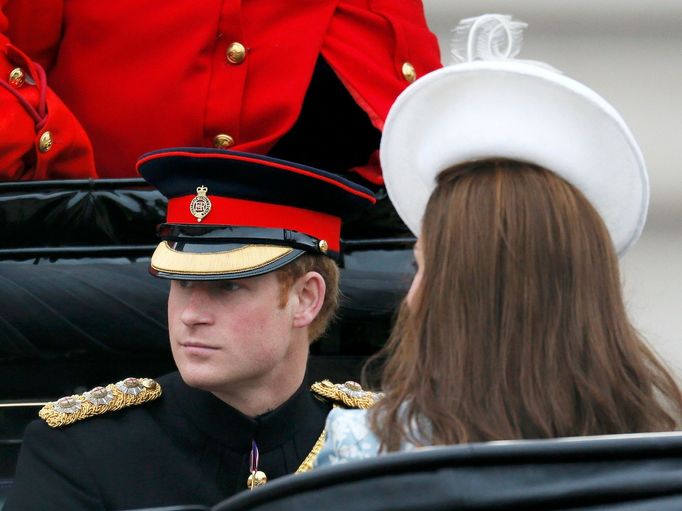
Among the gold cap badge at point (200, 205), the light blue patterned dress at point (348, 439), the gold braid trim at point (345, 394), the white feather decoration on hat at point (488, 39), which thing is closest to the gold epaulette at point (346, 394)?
the gold braid trim at point (345, 394)

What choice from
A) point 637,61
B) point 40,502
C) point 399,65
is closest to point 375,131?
point 399,65

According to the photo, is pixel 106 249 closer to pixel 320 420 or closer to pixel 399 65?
pixel 320 420

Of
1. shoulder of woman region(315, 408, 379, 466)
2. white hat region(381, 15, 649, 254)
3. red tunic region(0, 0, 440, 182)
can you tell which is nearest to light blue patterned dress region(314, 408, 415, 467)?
shoulder of woman region(315, 408, 379, 466)

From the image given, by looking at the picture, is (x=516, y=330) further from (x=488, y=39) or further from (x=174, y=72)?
(x=174, y=72)

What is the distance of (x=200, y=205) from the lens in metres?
1.92

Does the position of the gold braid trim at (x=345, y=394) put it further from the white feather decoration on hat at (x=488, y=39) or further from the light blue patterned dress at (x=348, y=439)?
the light blue patterned dress at (x=348, y=439)

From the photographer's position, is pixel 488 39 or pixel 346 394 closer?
pixel 488 39

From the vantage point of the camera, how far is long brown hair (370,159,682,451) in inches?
49.3

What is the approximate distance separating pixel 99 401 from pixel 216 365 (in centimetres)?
20

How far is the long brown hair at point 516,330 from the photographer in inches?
49.3

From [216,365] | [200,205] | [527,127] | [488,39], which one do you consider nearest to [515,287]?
[527,127]

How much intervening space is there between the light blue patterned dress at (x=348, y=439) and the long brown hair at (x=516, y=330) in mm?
21

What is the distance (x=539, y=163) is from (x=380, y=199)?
2.63 feet

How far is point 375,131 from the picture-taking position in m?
2.32
